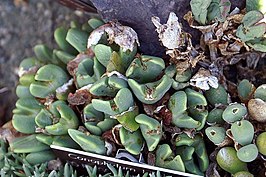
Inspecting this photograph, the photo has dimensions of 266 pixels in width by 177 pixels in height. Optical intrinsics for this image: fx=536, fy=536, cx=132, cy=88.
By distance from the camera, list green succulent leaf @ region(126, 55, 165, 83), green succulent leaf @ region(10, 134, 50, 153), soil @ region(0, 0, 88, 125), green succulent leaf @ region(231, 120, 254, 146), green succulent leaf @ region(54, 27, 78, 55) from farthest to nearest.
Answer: soil @ region(0, 0, 88, 125) → green succulent leaf @ region(54, 27, 78, 55) → green succulent leaf @ region(10, 134, 50, 153) → green succulent leaf @ region(126, 55, 165, 83) → green succulent leaf @ region(231, 120, 254, 146)

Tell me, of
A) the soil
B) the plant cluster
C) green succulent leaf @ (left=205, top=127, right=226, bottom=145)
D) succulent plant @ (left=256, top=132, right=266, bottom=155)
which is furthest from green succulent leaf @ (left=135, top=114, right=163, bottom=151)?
the soil

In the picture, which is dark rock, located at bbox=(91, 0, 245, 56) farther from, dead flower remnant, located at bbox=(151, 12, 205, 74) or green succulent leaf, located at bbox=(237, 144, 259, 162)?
green succulent leaf, located at bbox=(237, 144, 259, 162)

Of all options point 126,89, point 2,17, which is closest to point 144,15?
point 126,89

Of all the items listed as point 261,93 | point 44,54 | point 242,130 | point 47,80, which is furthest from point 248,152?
point 44,54

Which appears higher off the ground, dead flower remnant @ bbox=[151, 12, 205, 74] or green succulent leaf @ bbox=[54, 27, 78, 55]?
A: dead flower remnant @ bbox=[151, 12, 205, 74]

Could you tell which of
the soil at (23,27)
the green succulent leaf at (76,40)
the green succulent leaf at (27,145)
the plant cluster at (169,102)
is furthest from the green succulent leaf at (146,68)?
the soil at (23,27)

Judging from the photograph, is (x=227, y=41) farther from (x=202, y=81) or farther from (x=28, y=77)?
(x=28, y=77)
